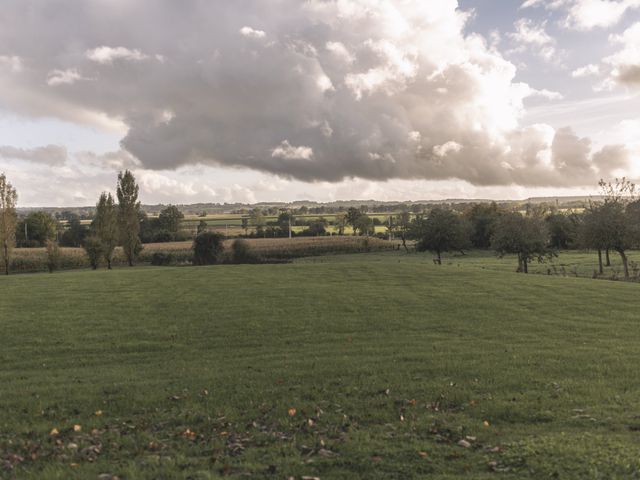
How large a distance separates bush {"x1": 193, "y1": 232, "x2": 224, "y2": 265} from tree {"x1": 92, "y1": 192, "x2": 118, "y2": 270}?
11461mm

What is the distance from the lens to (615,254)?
269 ft

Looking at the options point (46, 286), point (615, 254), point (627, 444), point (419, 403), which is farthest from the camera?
point (615, 254)

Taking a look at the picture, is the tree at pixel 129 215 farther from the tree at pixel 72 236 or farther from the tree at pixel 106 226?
the tree at pixel 72 236

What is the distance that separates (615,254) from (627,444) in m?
87.5

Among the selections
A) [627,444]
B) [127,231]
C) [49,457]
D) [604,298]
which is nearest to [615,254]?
[604,298]

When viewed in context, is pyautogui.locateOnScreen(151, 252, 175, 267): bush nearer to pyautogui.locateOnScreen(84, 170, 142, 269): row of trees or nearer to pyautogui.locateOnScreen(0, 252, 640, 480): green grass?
pyautogui.locateOnScreen(84, 170, 142, 269): row of trees

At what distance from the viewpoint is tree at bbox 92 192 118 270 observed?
215 feet

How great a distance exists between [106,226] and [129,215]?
177 inches

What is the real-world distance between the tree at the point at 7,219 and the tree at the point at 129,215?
548 inches

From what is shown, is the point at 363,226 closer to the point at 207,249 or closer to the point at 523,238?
the point at 207,249

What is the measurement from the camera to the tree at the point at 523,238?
2192 inches

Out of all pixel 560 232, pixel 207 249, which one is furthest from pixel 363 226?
pixel 207 249

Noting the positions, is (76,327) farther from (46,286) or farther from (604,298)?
(604,298)

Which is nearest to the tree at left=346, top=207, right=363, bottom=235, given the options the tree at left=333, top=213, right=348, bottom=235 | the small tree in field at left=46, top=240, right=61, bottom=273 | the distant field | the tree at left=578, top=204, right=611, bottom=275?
the tree at left=333, top=213, right=348, bottom=235
